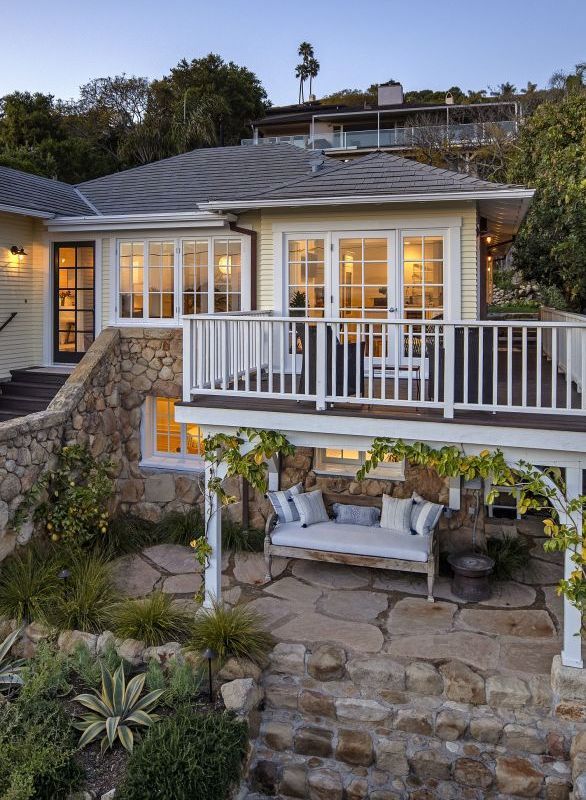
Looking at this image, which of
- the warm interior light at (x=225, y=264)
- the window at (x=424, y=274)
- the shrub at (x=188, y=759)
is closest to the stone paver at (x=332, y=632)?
the shrub at (x=188, y=759)

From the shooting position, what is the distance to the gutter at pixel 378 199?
23.5ft

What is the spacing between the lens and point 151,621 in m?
6.29

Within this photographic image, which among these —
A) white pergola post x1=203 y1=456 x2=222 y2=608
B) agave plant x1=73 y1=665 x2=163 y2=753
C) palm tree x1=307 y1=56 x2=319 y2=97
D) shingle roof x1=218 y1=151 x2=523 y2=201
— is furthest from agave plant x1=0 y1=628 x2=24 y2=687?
palm tree x1=307 y1=56 x2=319 y2=97

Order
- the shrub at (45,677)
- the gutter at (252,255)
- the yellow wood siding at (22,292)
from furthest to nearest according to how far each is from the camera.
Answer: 1. the yellow wood siding at (22,292)
2. the gutter at (252,255)
3. the shrub at (45,677)

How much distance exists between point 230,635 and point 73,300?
675 cm

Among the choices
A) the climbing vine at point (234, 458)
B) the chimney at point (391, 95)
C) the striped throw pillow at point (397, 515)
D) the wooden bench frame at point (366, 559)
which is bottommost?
the wooden bench frame at point (366, 559)

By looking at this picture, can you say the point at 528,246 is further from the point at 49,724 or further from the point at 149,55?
the point at 149,55

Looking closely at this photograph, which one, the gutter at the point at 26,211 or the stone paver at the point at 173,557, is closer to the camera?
the stone paver at the point at 173,557

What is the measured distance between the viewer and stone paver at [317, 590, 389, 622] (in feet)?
22.4

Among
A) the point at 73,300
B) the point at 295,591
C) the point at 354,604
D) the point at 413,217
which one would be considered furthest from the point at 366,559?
the point at 73,300

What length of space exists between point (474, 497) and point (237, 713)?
14.5 feet

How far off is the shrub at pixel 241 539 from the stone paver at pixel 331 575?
739 millimetres

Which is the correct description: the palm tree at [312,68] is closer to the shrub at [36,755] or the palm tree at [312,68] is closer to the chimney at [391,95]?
the chimney at [391,95]

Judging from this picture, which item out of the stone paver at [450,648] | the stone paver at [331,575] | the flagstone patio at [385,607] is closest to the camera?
the stone paver at [450,648]
